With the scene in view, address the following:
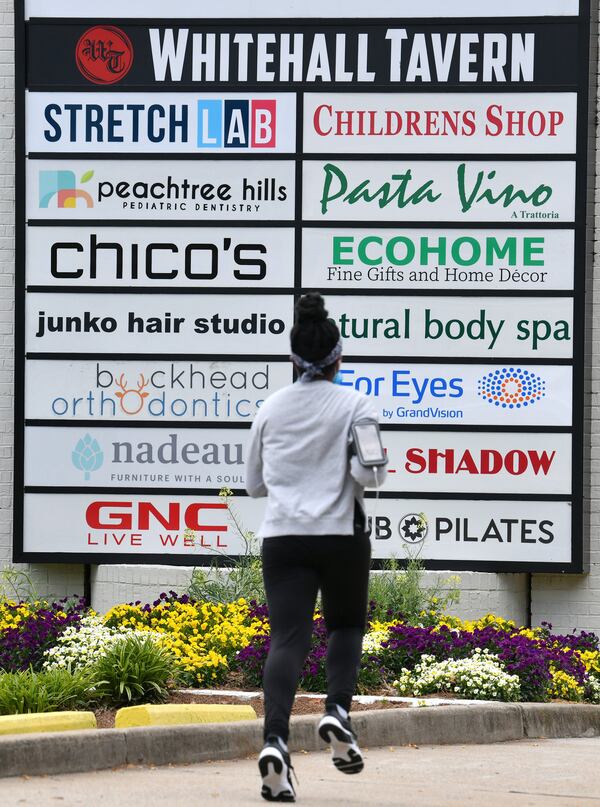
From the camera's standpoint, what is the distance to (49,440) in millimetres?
12000

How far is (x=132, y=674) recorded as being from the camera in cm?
793

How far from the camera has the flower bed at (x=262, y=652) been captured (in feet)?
28.2

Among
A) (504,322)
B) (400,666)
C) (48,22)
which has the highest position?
(48,22)

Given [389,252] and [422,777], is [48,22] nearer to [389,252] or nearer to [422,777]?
[389,252]

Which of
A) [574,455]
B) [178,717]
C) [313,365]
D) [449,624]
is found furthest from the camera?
[574,455]

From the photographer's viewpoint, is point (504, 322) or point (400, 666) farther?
point (504, 322)

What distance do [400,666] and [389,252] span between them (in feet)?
13.4

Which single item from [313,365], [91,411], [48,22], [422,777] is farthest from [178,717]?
[48,22]

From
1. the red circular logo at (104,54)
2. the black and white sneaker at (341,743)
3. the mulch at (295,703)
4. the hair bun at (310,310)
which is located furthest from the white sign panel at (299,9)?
the black and white sneaker at (341,743)

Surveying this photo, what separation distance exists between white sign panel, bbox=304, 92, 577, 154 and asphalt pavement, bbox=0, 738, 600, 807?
20.0ft

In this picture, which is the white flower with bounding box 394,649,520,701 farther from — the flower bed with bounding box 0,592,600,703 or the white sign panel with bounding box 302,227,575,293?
the white sign panel with bounding box 302,227,575,293

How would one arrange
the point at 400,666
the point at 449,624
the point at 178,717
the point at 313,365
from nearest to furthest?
the point at 313,365 < the point at 178,717 < the point at 400,666 < the point at 449,624

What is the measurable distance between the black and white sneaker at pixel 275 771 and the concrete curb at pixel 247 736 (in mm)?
1114

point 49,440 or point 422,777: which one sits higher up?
point 49,440
